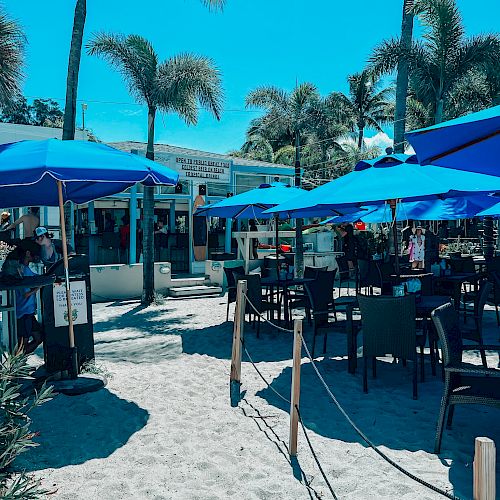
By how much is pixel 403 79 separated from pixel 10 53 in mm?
11443

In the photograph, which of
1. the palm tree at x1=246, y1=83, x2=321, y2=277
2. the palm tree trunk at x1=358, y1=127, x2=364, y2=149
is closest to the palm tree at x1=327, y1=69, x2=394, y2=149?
the palm tree trunk at x1=358, y1=127, x2=364, y2=149

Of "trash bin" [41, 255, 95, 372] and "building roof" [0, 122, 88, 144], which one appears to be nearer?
"trash bin" [41, 255, 95, 372]

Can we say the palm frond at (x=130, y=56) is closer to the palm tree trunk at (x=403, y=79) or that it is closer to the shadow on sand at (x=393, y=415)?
the palm tree trunk at (x=403, y=79)

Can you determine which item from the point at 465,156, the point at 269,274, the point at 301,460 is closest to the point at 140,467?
the point at 301,460

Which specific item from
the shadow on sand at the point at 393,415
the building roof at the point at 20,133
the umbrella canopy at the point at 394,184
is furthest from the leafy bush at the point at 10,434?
the building roof at the point at 20,133

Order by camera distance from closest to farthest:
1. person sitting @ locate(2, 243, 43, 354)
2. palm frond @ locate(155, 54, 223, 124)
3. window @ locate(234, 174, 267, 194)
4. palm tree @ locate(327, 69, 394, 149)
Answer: person sitting @ locate(2, 243, 43, 354)
palm frond @ locate(155, 54, 223, 124)
window @ locate(234, 174, 267, 194)
palm tree @ locate(327, 69, 394, 149)

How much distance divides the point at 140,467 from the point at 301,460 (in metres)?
1.17

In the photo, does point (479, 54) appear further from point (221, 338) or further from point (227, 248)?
point (221, 338)

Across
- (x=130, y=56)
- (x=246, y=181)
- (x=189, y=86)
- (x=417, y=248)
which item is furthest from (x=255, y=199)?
(x=246, y=181)

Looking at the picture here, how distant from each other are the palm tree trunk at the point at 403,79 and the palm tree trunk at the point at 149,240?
285 inches

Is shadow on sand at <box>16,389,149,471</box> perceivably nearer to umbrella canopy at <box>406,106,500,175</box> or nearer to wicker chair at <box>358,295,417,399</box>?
wicker chair at <box>358,295,417,399</box>

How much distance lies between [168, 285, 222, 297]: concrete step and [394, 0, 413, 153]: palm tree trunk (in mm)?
7126

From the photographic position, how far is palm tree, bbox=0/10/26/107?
13688mm

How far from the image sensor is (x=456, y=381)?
3818 mm
